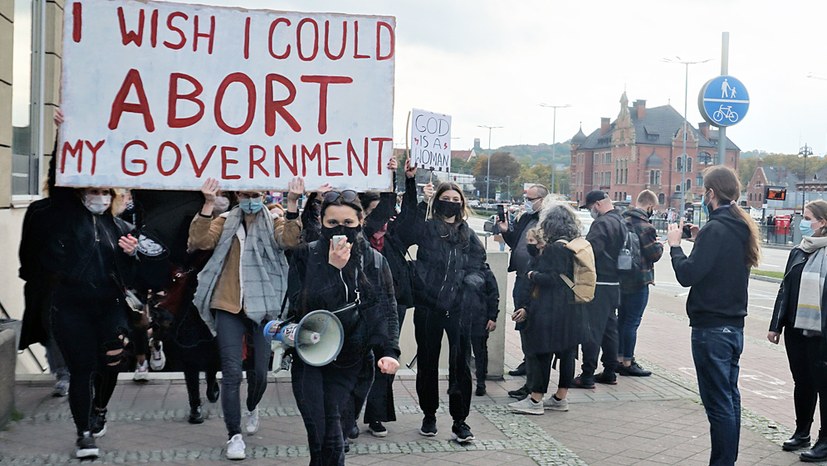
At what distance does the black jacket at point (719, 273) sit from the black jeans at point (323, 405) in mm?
2259

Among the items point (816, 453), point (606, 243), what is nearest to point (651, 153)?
point (606, 243)

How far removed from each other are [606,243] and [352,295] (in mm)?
4548

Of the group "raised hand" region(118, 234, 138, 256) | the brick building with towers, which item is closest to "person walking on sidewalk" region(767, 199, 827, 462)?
"raised hand" region(118, 234, 138, 256)

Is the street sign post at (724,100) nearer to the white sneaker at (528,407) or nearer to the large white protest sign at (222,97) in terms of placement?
the white sneaker at (528,407)

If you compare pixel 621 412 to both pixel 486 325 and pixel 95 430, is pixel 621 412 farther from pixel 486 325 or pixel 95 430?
pixel 95 430

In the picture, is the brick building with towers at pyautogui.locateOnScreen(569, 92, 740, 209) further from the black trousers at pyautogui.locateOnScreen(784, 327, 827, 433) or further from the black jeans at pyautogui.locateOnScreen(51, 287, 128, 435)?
the black jeans at pyautogui.locateOnScreen(51, 287, 128, 435)

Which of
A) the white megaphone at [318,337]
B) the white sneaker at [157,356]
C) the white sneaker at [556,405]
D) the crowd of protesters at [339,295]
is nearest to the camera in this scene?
the white megaphone at [318,337]

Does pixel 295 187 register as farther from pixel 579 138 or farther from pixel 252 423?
pixel 579 138

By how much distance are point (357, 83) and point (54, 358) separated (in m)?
3.91

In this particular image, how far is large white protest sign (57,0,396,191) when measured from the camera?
198 inches

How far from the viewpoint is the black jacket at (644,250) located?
8992 mm

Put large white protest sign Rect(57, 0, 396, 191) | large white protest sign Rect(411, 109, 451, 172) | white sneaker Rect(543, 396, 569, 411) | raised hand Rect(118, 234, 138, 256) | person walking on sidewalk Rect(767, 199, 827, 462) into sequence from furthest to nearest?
large white protest sign Rect(411, 109, 451, 172) → white sneaker Rect(543, 396, 569, 411) → person walking on sidewalk Rect(767, 199, 827, 462) → raised hand Rect(118, 234, 138, 256) → large white protest sign Rect(57, 0, 396, 191)

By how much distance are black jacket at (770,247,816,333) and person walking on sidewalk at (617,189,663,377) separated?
2486 millimetres

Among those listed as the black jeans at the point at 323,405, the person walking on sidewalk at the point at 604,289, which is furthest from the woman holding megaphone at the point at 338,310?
the person walking on sidewalk at the point at 604,289
